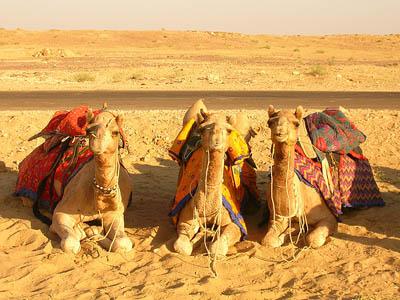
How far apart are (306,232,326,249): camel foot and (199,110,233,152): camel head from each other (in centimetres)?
166

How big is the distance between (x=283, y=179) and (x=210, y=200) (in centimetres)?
84

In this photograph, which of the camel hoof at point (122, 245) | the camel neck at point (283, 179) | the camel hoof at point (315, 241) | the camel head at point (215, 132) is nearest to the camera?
the camel head at point (215, 132)

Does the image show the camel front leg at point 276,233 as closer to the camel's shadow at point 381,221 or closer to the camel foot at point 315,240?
the camel foot at point 315,240

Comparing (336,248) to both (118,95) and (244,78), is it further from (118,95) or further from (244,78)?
(244,78)

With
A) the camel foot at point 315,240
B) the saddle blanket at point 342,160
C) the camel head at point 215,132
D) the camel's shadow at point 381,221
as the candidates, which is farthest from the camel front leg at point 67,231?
the camel's shadow at point 381,221

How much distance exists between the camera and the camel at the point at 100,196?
6.73 metres

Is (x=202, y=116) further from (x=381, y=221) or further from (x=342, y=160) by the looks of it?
(x=381, y=221)

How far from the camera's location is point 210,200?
7.14 m

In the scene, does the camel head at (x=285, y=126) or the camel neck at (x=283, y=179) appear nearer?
the camel head at (x=285, y=126)

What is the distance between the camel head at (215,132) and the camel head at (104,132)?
907 millimetres

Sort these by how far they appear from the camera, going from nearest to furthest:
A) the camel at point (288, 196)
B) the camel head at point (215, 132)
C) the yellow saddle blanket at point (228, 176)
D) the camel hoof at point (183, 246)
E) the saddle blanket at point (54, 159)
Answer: the camel head at point (215, 132) → the camel at point (288, 196) → the camel hoof at point (183, 246) → the yellow saddle blanket at point (228, 176) → the saddle blanket at point (54, 159)

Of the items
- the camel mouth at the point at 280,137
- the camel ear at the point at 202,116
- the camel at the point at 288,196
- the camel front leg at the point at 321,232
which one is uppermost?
the camel ear at the point at 202,116

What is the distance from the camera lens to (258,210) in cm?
918

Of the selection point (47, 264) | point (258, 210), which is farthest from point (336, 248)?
point (47, 264)
